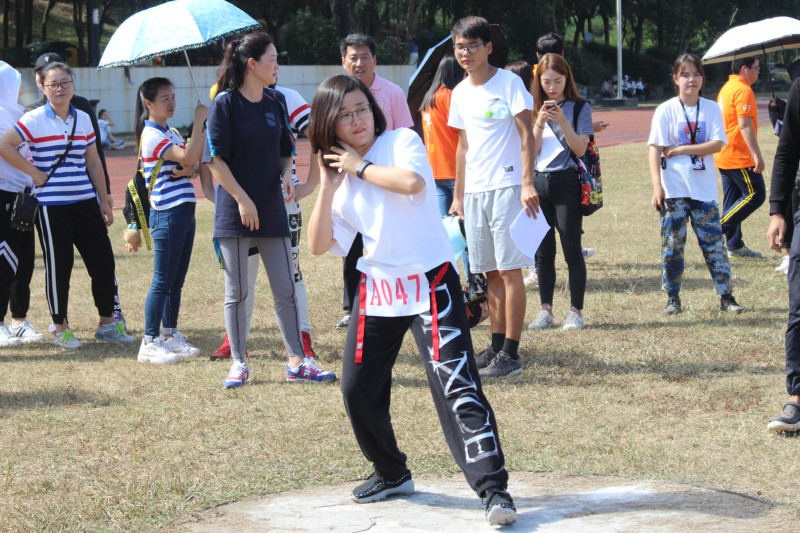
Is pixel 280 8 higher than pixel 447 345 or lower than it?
higher

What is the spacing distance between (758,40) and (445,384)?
6.23 m

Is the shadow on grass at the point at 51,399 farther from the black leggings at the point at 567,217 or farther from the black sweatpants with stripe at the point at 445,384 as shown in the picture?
the black leggings at the point at 567,217

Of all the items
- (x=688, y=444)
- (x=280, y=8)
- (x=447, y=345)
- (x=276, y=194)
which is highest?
(x=280, y=8)

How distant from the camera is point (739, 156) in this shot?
1023 centimetres

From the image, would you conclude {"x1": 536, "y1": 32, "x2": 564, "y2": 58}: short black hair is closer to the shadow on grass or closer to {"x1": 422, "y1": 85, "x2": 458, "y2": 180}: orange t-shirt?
{"x1": 422, "y1": 85, "x2": 458, "y2": 180}: orange t-shirt

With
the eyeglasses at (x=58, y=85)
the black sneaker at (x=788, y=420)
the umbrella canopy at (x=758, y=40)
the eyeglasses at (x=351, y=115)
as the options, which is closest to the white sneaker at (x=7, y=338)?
the eyeglasses at (x=58, y=85)

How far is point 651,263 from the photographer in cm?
1034

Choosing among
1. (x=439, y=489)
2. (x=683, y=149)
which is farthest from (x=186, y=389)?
(x=683, y=149)

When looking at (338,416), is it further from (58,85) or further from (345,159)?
(58,85)

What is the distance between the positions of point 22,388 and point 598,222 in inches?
321

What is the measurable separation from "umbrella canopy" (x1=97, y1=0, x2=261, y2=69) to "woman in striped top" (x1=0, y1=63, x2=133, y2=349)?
79 cm

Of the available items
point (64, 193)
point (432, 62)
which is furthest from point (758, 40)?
point (64, 193)

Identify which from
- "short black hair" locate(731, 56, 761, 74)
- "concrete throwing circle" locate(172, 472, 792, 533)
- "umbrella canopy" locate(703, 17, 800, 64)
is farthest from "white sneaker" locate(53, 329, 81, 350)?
"short black hair" locate(731, 56, 761, 74)

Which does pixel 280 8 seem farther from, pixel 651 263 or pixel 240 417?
pixel 240 417
